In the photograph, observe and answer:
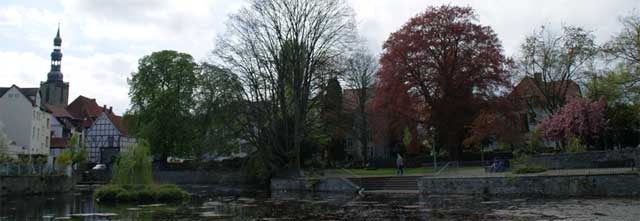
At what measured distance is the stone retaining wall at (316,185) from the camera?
34.9 meters

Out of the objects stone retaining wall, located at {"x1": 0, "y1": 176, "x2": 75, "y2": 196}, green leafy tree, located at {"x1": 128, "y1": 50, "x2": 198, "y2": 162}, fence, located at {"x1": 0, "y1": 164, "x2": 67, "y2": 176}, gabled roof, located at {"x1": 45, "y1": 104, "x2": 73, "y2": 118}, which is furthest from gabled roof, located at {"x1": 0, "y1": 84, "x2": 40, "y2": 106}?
stone retaining wall, located at {"x1": 0, "y1": 176, "x2": 75, "y2": 196}

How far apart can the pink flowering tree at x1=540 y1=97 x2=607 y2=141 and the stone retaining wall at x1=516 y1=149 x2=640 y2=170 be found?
18.1 ft

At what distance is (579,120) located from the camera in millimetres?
37312

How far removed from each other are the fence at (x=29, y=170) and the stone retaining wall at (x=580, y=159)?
33717 millimetres

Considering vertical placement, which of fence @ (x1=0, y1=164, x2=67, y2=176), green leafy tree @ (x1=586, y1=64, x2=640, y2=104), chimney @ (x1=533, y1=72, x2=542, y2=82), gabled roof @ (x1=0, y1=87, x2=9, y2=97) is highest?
gabled roof @ (x1=0, y1=87, x2=9, y2=97)

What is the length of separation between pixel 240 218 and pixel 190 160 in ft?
140

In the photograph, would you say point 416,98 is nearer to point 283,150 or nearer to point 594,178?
point 283,150

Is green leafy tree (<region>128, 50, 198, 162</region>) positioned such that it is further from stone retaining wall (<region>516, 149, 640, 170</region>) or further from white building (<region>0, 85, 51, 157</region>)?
stone retaining wall (<region>516, 149, 640, 170</region>)

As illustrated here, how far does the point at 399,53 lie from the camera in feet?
145

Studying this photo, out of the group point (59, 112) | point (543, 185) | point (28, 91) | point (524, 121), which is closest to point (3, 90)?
point (28, 91)

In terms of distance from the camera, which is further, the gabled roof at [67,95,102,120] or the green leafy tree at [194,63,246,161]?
the gabled roof at [67,95,102,120]

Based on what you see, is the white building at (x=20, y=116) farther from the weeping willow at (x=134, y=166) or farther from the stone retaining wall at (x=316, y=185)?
the weeping willow at (x=134, y=166)

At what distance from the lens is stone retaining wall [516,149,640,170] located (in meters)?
31.5

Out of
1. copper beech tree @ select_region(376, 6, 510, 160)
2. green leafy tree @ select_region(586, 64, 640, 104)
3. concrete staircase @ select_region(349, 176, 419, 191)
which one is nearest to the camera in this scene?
green leafy tree @ select_region(586, 64, 640, 104)
